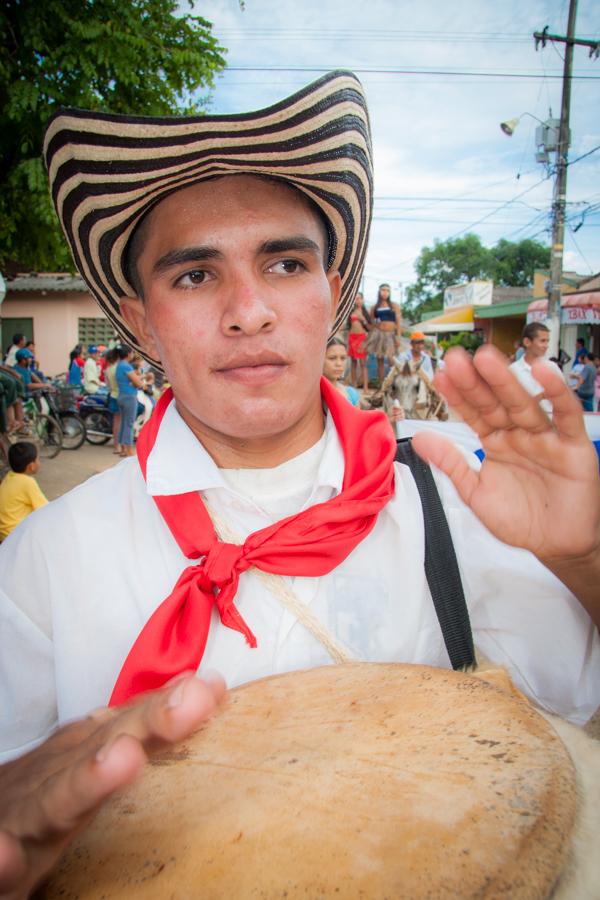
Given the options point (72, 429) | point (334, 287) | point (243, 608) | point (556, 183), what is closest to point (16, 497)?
point (334, 287)

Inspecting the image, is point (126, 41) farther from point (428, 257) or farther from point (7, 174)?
point (428, 257)

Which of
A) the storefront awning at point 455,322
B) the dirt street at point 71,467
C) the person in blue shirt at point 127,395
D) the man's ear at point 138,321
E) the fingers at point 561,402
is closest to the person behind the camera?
the fingers at point 561,402

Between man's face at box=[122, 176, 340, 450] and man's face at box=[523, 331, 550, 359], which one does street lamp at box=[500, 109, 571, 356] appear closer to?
man's face at box=[523, 331, 550, 359]

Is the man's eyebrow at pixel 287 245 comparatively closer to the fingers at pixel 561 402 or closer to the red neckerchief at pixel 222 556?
the red neckerchief at pixel 222 556

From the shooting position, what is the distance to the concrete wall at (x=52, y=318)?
21.8 meters

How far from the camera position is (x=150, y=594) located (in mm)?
1331

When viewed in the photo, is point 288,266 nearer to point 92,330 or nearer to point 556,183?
point 556,183

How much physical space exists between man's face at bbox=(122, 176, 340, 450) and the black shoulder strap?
0.35 metres

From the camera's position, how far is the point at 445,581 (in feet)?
4.30

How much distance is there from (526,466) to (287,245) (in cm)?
69

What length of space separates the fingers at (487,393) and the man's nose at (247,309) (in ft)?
1.32

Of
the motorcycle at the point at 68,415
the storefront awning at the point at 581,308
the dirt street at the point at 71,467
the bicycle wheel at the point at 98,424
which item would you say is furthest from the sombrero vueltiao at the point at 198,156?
the storefront awning at the point at 581,308

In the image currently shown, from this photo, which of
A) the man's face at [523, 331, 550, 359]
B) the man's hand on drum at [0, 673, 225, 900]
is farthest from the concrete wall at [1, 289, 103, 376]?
the man's hand on drum at [0, 673, 225, 900]

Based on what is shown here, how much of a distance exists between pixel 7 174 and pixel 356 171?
570cm
